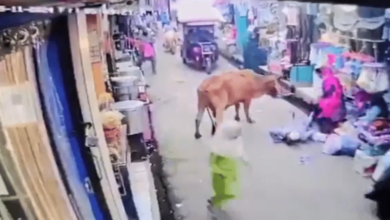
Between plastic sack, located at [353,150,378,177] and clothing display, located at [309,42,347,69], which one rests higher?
clothing display, located at [309,42,347,69]

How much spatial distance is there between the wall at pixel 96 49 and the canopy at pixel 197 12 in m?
0.10

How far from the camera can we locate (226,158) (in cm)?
73

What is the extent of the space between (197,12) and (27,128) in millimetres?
258

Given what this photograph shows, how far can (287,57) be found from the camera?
715 millimetres

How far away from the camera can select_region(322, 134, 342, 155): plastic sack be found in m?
0.73

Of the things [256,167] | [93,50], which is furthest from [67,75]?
[256,167]

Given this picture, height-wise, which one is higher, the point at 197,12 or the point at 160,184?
the point at 197,12

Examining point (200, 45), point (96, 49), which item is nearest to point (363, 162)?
point (200, 45)

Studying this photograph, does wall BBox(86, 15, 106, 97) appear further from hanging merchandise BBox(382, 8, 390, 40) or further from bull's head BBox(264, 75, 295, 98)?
hanging merchandise BBox(382, 8, 390, 40)

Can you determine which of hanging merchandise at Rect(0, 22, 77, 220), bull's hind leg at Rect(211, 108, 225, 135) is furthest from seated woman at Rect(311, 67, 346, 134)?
hanging merchandise at Rect(0, 22, 77, 220)

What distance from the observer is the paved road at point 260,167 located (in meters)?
0.73

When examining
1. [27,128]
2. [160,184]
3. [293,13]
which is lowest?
[160,184]

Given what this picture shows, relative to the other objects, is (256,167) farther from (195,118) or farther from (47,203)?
(47,203)

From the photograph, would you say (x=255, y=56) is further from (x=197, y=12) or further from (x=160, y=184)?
(x=160, y=184)
